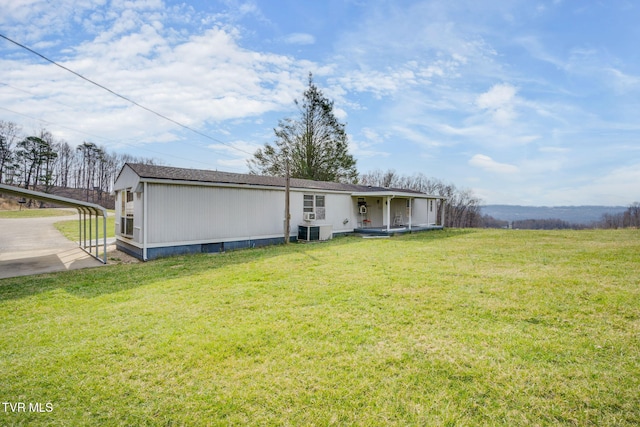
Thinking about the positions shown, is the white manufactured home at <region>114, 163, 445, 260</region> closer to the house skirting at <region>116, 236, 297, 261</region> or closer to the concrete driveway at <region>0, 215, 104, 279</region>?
the house skirting at <region>116, 236, 297, 261</region>

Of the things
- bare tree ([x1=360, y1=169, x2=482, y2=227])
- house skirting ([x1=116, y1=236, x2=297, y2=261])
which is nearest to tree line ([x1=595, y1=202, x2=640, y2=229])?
bare tree ([x1=360, y1=169, x2=482, y2=227])

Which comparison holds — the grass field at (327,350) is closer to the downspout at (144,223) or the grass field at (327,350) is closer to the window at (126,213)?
the downspout at (144,223)

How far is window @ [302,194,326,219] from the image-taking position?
13.9 m

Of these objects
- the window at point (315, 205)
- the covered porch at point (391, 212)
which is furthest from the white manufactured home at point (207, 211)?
the covered porch at point (391, 212)

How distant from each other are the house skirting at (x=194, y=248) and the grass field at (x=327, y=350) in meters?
3.22

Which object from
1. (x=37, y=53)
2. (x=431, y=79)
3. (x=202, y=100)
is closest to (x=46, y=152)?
(x=202, y=100)

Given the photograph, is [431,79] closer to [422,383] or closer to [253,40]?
[253,40]

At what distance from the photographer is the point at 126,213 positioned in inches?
431

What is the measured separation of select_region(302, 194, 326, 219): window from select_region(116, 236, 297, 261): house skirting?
2248 mm

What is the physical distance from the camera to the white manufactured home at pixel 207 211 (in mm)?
9305

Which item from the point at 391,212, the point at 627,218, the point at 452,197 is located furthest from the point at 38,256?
the point at 627,218

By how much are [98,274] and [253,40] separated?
10.8 meters

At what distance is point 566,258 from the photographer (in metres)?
8.32

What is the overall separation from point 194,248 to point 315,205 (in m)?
6.15
